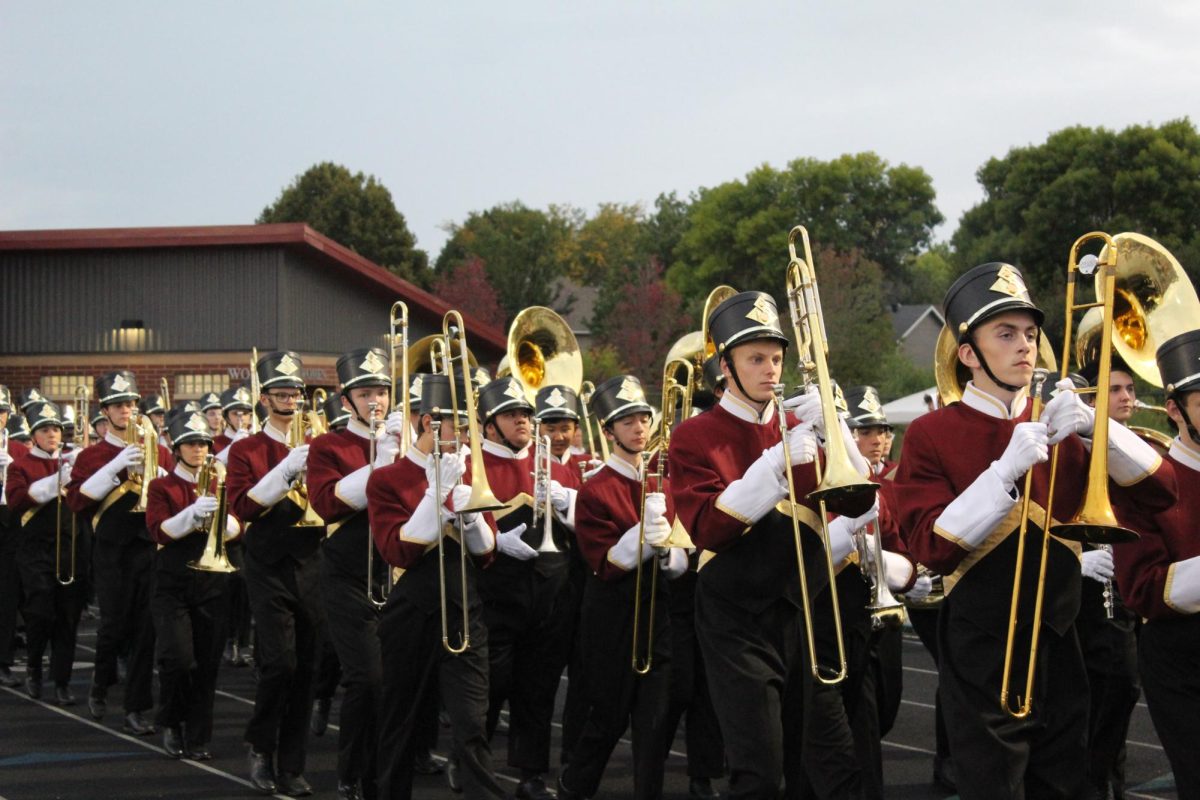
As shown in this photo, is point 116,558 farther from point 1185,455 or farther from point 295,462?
point 1185,455

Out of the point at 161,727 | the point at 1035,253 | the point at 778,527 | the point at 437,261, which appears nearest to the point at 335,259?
the point at 1035,253

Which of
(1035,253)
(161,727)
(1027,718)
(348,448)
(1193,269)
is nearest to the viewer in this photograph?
(1027,718)

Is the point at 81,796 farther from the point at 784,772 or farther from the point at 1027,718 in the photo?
the point at 1027,718

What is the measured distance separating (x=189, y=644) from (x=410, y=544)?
318 centimetres

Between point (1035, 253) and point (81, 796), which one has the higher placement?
point (1035, 253)

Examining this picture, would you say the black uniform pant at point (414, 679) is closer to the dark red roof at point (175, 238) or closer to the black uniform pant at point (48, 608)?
the black uniform pant at point (48, 608)

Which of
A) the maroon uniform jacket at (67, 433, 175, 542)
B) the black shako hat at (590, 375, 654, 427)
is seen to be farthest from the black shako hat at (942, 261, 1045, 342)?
the maroon uniform jacket at (67, 433, 175, 542)

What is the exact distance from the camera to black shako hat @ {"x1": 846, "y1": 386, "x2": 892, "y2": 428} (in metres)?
9.08

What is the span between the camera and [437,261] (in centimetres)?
7144

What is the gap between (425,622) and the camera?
285 inches

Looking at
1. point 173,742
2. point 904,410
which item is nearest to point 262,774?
point 173,742

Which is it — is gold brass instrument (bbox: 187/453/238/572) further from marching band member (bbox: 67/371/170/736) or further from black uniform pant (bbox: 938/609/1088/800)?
black uniform pant (bbox: 938/609/1088/800)

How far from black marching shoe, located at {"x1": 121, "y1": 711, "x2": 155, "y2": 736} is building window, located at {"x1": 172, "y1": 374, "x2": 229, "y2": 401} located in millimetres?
19287

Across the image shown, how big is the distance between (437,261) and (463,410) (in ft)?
210
